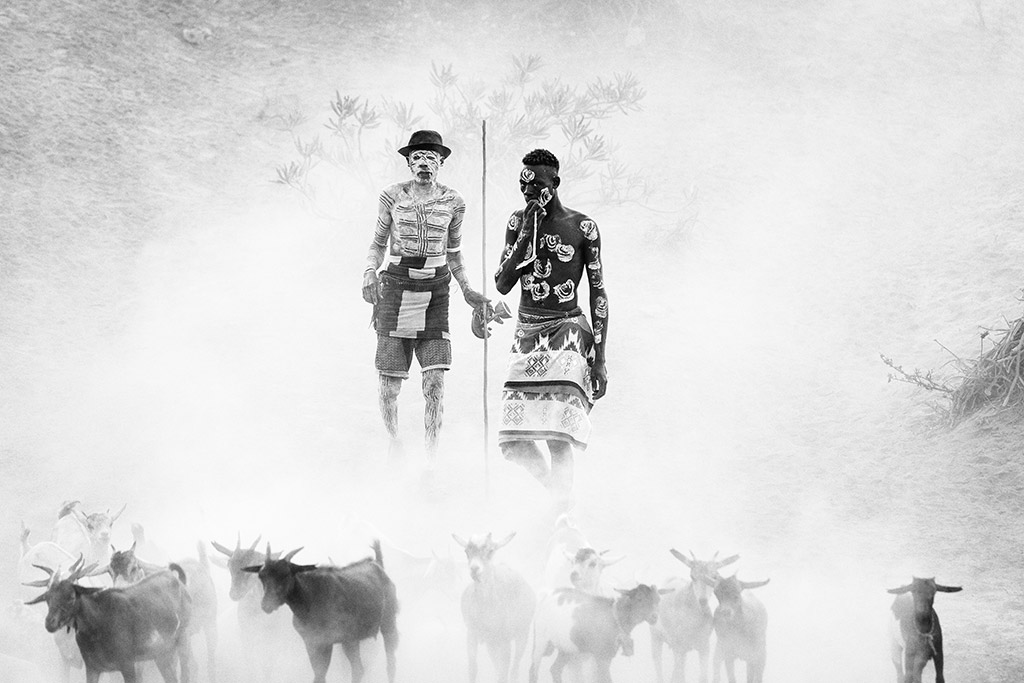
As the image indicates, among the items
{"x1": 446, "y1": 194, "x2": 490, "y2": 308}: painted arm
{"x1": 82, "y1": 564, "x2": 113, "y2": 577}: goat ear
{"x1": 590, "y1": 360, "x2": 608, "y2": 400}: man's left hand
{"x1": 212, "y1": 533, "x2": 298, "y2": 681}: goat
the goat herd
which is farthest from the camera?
{"x1": 446, "y1": 194, "x2": 490, "y2": 308}: painted arm

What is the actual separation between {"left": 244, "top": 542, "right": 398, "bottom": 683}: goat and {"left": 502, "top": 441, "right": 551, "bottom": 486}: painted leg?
5.86 ft

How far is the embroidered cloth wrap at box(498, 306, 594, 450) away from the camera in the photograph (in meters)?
6.71

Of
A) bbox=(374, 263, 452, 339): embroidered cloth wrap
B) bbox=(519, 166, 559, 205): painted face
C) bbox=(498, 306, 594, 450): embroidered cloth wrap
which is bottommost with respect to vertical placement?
bbox=(498, 306, 594, 450): embroidered cloth wrap

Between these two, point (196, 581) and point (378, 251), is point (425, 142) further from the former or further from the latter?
point (196, 581)

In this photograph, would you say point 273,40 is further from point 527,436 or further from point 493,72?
point 527,436

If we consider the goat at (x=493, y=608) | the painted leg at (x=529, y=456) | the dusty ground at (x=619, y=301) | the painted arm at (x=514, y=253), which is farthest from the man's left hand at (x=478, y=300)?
the goat at (x=493, y=608)

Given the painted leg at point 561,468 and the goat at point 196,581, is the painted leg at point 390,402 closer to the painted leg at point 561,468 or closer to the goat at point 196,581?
the painted leg at point 561,468

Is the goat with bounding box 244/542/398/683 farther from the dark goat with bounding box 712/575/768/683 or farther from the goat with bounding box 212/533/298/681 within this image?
the dark goat with bounding box 712/575/768/683

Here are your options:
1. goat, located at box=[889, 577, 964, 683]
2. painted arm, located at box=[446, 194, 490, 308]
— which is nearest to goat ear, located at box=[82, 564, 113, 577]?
painted arm, located at box=[446, 194, 490, 308]

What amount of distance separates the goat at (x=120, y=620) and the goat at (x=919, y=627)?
9.84 ft

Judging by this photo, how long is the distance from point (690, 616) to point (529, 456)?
204 cm

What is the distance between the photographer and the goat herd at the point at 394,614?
4582 mm

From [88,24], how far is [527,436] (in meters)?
14.4

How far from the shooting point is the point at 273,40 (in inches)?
759
